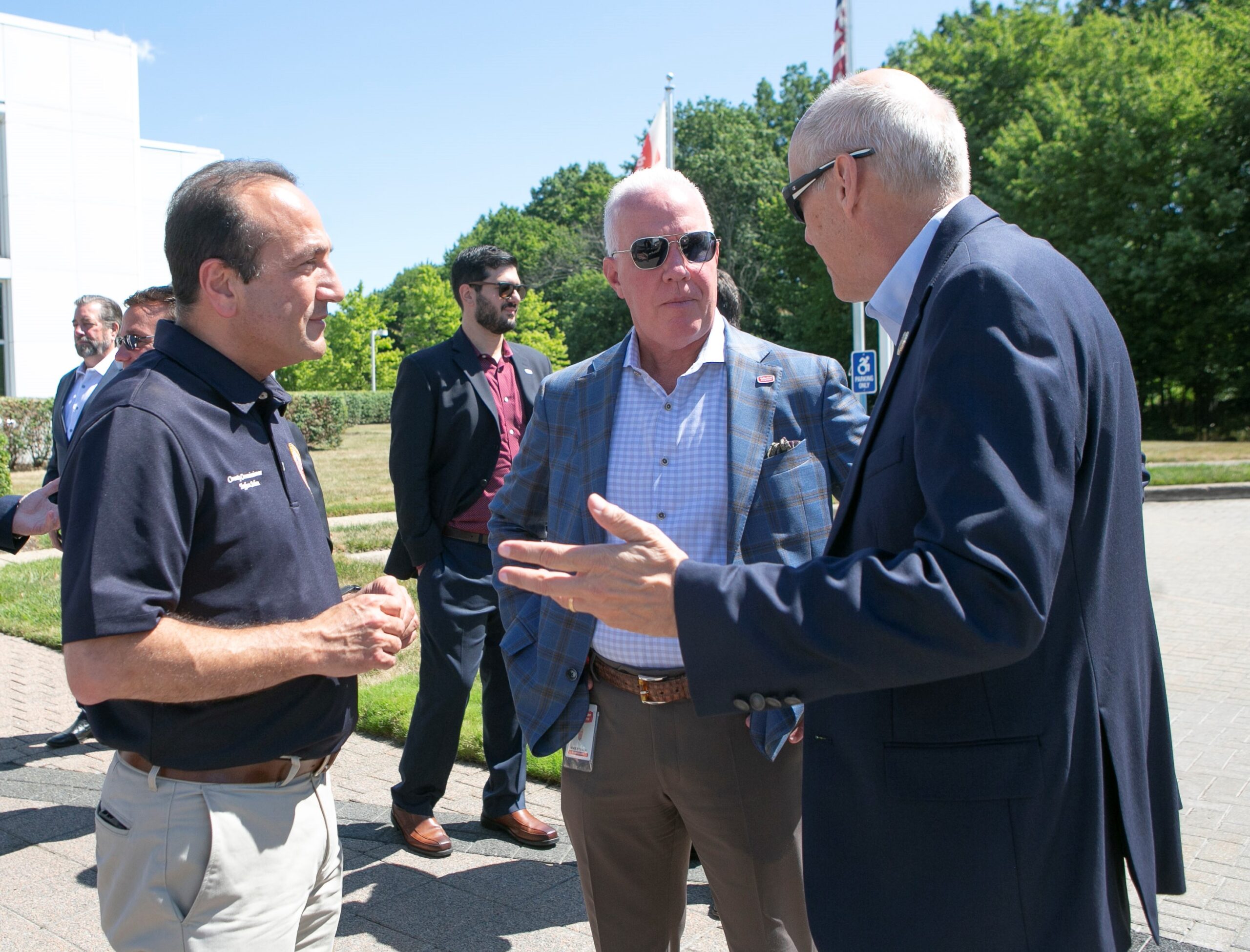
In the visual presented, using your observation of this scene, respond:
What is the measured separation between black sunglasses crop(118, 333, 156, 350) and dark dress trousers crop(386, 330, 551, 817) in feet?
4.37

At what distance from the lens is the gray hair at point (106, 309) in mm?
6602

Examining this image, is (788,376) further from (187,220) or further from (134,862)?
(134,862)

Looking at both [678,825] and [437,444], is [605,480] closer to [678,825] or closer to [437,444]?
[678,825]

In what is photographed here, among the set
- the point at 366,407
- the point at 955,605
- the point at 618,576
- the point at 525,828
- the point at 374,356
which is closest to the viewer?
the point at 955,605

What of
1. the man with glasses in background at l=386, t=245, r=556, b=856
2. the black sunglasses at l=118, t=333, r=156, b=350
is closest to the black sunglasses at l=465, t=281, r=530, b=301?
the man with glasses in background at l=386, t=245, r=556, b=856

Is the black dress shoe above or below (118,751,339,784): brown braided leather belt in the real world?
below

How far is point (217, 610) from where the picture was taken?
6.70 feet

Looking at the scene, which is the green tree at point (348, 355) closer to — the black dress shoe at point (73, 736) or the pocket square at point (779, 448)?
the black dress shoe at point (73, 736)

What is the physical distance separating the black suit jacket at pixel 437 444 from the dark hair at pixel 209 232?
7.35 ft

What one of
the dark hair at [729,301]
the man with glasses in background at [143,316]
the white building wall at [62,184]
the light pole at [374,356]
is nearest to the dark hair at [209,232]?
the man with glasses in background at [143,316]

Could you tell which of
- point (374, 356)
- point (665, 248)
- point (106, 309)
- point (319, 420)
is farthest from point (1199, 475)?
point (374, 356)

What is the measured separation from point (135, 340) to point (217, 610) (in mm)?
3361

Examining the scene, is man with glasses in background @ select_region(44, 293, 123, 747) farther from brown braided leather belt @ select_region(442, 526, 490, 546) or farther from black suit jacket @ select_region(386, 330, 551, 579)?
brown braided leather belt @ select_region(442, 526, 490, 546)

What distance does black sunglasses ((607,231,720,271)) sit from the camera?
2922 mm
